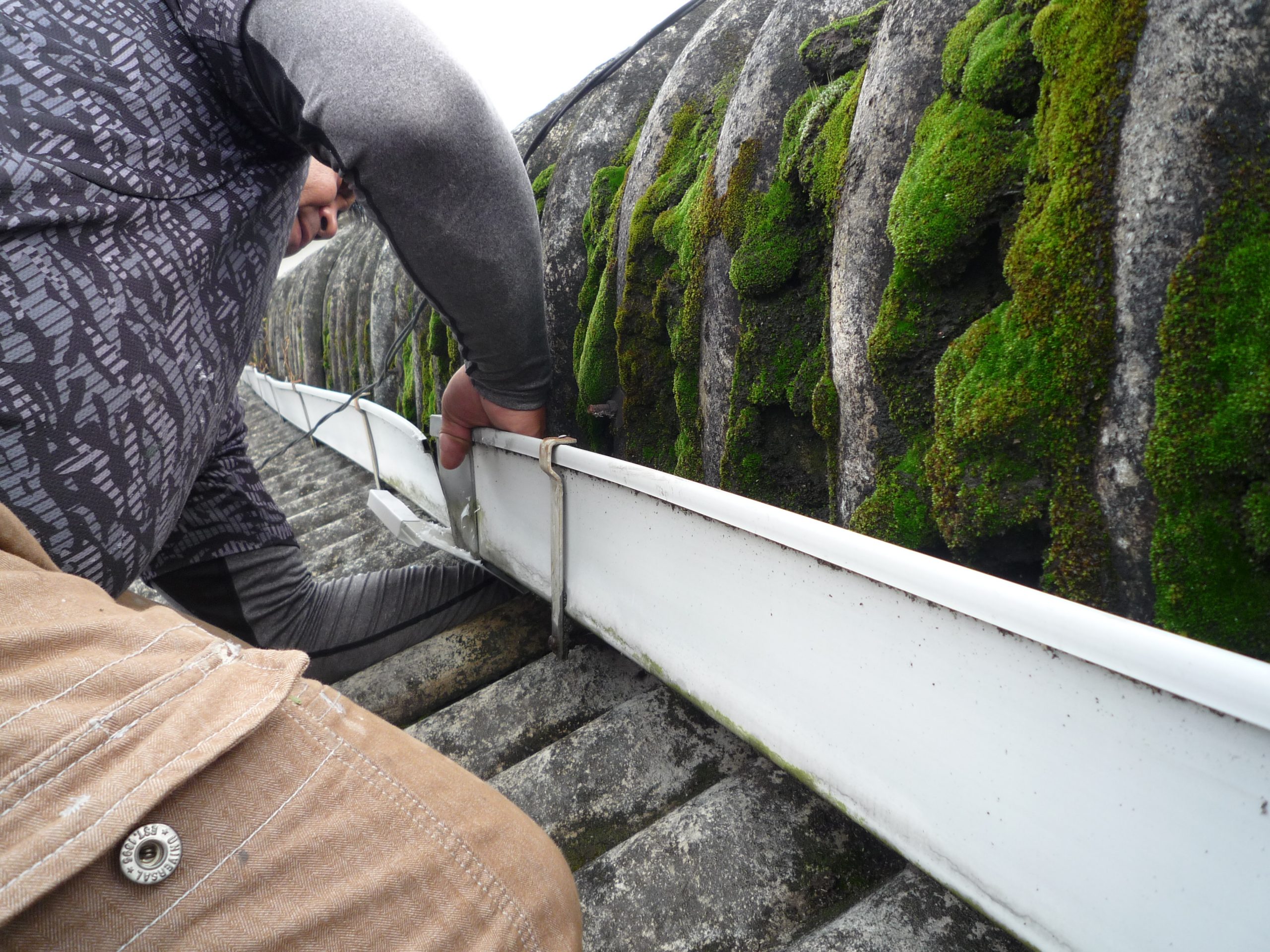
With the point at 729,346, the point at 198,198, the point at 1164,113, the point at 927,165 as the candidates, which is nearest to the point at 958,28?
the point at 927,165

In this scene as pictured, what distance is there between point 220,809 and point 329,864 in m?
0.12

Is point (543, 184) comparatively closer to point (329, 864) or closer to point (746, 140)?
point (746, 140)

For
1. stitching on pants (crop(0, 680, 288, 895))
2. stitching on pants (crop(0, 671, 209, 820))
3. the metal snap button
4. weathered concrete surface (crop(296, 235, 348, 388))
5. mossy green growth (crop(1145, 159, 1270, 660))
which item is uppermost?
mossy green growth (crop(1145, 159, 1270, 660))

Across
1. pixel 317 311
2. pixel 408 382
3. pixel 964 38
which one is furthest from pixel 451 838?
pixel 317 311

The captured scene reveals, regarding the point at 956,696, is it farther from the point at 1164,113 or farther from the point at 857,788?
the point at 1164,113

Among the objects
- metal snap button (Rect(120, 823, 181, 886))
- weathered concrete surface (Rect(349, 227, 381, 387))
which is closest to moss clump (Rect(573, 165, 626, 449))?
metal snap button (Rect(120, 823, 181, 886))

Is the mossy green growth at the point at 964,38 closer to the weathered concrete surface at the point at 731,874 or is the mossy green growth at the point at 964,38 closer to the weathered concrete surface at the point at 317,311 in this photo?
the weathered concrete surface at the point at 731,874

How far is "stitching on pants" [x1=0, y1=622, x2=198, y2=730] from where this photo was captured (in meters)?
0.71

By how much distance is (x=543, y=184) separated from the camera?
2.57 m

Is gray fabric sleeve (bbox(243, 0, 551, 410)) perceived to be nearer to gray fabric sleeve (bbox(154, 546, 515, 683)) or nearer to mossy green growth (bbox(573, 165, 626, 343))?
mossy green growth (bbox(573, 165, 626, 343))

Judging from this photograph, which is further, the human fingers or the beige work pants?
the human fingers

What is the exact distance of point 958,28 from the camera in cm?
108

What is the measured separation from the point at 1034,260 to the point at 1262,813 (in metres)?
0.62

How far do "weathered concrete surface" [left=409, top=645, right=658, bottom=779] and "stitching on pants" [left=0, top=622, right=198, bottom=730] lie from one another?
778 mm
